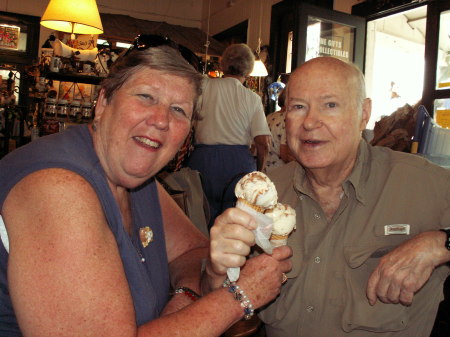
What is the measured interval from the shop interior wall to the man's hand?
9.27 meters

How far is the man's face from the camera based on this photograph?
192 cm

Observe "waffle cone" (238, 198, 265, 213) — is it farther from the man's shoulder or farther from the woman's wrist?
the man's shoulder

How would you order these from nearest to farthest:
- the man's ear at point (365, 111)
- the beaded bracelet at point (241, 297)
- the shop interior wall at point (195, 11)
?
the beaded bracelet at point (241, 297) → the man's ear at point (365, 111) → the shop interior wall at point (195, 11)

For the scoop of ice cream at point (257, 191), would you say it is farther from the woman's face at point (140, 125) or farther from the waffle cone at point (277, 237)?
the woman's face at point (140, 125)

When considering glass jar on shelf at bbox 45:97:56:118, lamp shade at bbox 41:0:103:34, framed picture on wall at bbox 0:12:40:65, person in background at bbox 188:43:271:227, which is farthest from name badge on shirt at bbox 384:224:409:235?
framed picture on wall at bbox 0:12:40:65

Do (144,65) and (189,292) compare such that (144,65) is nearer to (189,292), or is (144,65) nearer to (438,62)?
(189,292)

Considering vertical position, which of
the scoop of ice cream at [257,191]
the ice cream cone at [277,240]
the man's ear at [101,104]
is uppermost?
the man's ear at [101,104]

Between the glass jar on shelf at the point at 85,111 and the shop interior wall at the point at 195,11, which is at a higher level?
the shop interior wall at the point at 195,11

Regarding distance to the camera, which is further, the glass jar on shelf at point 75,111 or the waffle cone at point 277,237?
the glass jar on shelf at point 75,111

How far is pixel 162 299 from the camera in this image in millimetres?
1773

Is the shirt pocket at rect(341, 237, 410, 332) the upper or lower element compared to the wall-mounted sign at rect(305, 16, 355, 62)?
lower

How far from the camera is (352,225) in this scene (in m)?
1.83

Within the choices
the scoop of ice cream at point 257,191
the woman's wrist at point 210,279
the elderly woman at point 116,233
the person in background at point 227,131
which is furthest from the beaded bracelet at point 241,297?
the person in background at point 227,131

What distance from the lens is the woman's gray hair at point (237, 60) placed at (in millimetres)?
4910
